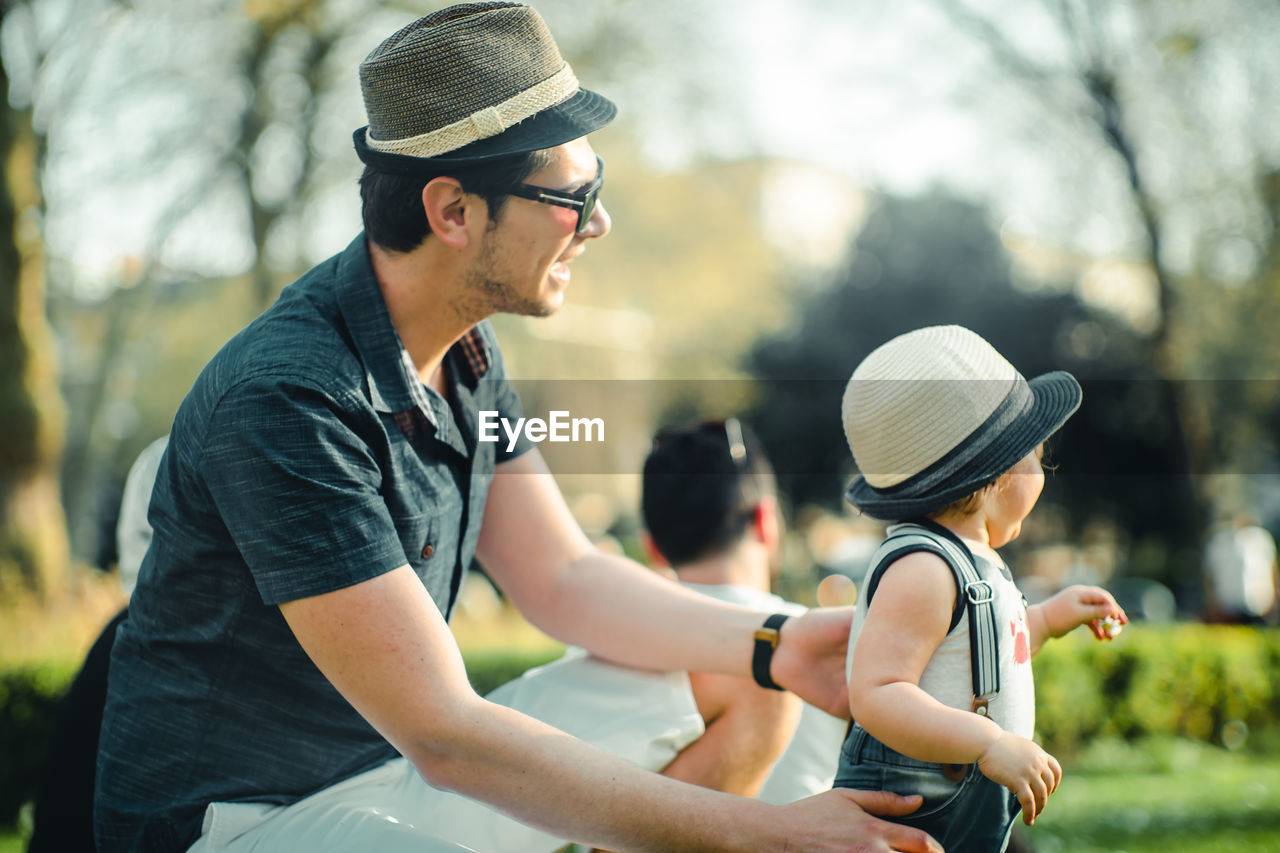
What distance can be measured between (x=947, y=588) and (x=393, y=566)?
0.97 meters

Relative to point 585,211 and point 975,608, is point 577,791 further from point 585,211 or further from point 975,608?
point 585,211

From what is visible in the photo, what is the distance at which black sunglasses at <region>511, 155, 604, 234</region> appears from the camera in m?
2.18

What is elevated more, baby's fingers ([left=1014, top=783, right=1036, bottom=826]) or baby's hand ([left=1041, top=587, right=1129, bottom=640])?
baby's fingers ([left=1014, top=783, right=1036, bottom=826])

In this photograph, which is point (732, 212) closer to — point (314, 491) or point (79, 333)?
point (79, 333)

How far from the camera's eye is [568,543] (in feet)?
8.68

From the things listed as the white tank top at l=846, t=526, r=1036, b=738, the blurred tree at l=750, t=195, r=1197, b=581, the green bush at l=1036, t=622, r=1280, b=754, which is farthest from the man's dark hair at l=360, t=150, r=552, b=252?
the blurred tree at l=750, t=195, r=1197, b=581

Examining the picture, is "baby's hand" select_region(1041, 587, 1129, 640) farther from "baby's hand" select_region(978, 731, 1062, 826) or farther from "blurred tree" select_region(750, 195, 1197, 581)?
"blurred tree" select_region(750, 195, 1197, 581)

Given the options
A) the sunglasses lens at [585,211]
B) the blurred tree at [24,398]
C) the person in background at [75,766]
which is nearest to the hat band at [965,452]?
the sunglasses lens at [585,211]

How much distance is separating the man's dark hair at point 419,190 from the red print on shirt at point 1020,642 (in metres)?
1.31

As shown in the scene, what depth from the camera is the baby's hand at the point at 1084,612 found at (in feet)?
6.97

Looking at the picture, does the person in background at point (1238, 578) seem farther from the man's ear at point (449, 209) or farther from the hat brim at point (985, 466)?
the man's ear at point (449, 209)

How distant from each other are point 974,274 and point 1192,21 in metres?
9.69

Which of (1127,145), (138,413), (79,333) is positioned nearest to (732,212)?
(1127,145)

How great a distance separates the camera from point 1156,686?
854 cm
